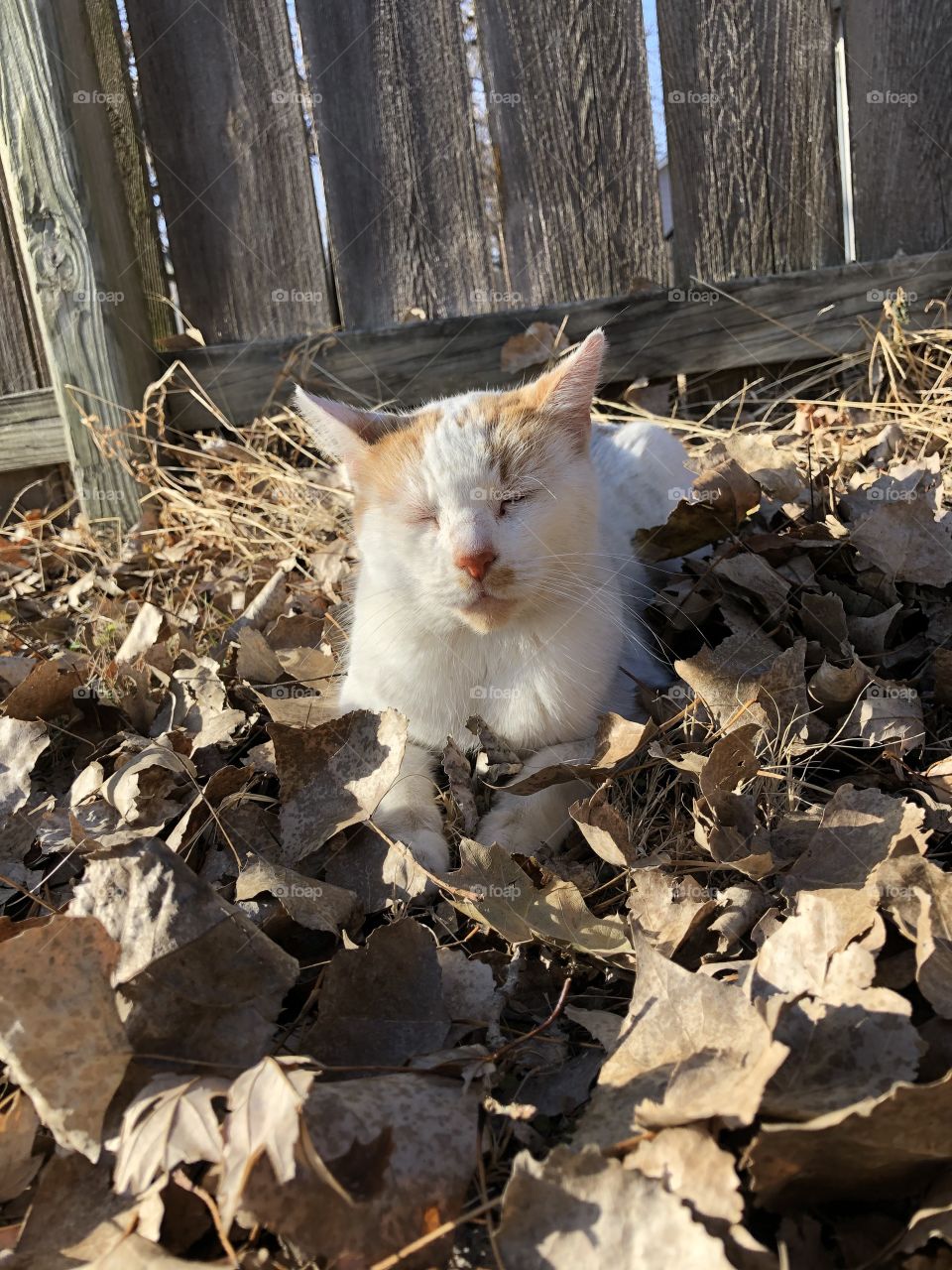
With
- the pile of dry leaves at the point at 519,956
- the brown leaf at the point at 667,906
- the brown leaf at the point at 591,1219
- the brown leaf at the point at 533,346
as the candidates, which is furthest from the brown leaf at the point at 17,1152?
the brown leaf at the point at 533,346

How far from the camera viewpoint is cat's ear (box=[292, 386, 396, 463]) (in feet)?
7.63

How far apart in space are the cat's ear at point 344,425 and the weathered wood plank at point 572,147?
6.26 feet

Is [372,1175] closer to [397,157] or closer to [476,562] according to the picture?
[476,562]

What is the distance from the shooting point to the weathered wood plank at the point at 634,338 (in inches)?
155

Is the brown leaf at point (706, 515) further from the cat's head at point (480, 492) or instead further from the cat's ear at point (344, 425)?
the cat's ear at point (344, 425)

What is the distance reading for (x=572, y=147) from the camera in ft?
12.6

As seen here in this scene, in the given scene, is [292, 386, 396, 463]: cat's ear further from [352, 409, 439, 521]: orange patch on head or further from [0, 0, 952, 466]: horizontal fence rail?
[0, 0, 952, 466]: horizontal fence rail

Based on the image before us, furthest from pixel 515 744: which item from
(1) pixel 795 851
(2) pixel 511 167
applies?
(2) pixel 511 167

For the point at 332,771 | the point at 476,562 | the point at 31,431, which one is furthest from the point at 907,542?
the point at 31,431

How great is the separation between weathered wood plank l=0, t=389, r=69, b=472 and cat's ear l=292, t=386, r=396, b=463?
6.56 ft

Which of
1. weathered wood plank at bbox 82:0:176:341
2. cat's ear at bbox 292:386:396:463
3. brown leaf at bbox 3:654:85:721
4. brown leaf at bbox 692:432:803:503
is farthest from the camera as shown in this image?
weathered wood plank at bbox 82:0:176:341

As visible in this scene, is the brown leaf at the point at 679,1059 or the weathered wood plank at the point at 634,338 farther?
the weathered wood plank at the point at 634,338

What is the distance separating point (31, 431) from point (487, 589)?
8.92ft

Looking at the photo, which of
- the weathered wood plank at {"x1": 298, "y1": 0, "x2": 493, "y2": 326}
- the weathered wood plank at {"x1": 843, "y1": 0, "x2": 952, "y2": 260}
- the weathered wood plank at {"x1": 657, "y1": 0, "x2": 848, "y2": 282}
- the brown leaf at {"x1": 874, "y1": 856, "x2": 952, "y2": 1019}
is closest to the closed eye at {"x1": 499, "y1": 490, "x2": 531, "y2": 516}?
the brown leaf at {"x1": 874, "y1": 856, "x2": 952, "y2": 1019}
